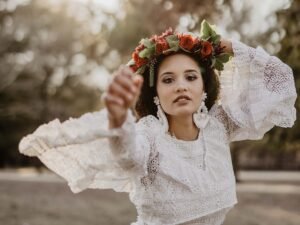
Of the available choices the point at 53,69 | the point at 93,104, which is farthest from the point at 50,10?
the point at 93,104

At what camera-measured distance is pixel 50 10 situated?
25.0 metres

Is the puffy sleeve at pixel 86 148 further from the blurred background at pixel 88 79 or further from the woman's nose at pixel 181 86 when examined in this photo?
the blurred background at pixel 88 79

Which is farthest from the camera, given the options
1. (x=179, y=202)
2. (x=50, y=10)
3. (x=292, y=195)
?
(x=50, y=10)

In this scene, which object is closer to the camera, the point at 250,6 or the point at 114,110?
the point at 114,110

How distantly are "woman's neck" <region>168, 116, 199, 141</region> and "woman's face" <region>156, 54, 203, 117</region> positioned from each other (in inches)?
1.9

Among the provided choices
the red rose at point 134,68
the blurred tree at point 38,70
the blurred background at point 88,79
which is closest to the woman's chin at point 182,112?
the red rose at point 134,68

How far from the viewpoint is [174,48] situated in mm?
2549

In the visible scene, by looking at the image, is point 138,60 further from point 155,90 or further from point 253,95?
point 253,95

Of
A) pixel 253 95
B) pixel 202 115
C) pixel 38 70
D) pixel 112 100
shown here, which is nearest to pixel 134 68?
pixel 202 115

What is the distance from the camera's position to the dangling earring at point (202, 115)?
2.56 meters

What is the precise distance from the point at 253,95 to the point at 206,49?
1.11 ft

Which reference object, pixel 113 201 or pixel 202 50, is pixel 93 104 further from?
pixel 202 50

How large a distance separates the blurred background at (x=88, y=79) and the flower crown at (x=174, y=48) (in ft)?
10.8

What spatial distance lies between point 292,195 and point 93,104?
15.8 metres
